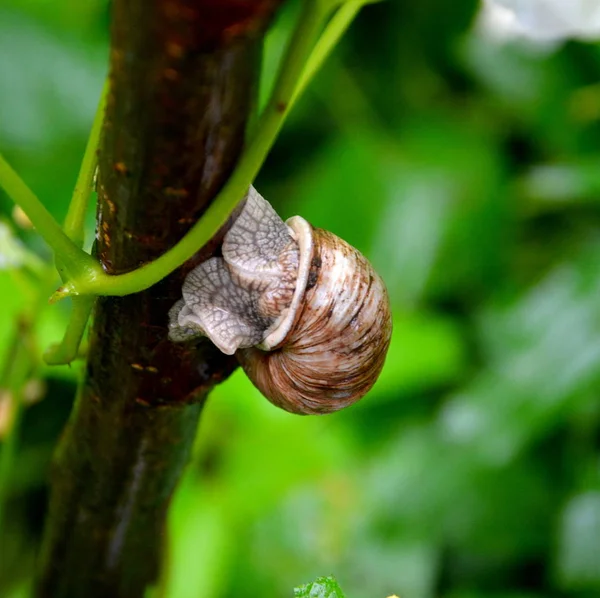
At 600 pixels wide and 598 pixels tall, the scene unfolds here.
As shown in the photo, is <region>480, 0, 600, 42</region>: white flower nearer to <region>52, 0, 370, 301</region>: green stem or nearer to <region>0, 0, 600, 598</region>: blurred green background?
<region>52, 0, 370, 301</region>: green stem

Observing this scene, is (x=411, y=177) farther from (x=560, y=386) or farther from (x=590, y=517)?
(x=590, y=517)

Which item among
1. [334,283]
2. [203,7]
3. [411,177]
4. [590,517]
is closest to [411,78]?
[411,177]

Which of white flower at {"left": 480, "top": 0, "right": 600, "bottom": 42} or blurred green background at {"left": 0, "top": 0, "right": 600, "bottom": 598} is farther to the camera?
blurred green background at {"left": 0, "top": 0, "right": 600, "bottom": 598}

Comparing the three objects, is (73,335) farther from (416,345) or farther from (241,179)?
(416,345)

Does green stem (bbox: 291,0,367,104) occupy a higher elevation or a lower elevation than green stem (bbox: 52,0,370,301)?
higher

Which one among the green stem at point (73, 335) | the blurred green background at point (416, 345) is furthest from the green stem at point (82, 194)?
the blurred green background at point (416, 345)

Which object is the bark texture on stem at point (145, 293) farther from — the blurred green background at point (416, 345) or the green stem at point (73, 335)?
the blurred green background at point (416, 345)

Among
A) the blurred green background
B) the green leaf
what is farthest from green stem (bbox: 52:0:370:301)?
the blurred green background

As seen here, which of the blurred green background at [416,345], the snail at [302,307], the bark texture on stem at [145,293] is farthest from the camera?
the blurred green background at [416,345]
